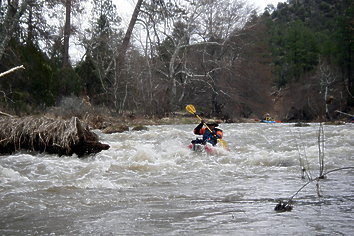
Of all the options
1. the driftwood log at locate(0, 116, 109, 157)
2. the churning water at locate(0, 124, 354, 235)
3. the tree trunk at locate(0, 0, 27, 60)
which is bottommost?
the churning water at locate(0, 124, 354, 235)

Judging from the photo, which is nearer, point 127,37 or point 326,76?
point 127,37

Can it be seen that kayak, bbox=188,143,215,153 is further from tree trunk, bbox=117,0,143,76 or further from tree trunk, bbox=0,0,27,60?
tree trunk, bbox=117,0,143,76

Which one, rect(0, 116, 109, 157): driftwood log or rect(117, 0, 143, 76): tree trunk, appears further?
rect(117, 0, 143, 76): tree trunk

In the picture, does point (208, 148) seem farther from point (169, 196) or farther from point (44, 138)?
point (169, 196)

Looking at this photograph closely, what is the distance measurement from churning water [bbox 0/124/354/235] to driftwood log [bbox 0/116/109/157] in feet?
1.06

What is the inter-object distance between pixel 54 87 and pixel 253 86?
15809 millimetres

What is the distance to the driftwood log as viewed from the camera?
816 centimetres

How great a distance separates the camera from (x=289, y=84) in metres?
45.6

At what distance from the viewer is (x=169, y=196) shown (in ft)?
15.4

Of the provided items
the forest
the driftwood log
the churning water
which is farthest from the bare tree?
the driftwood log

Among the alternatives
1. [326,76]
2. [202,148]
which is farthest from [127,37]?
[326,76]

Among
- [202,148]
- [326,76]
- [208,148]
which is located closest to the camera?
[208,148]

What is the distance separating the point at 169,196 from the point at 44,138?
14.4ft

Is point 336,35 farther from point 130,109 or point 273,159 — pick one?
point 273,159
